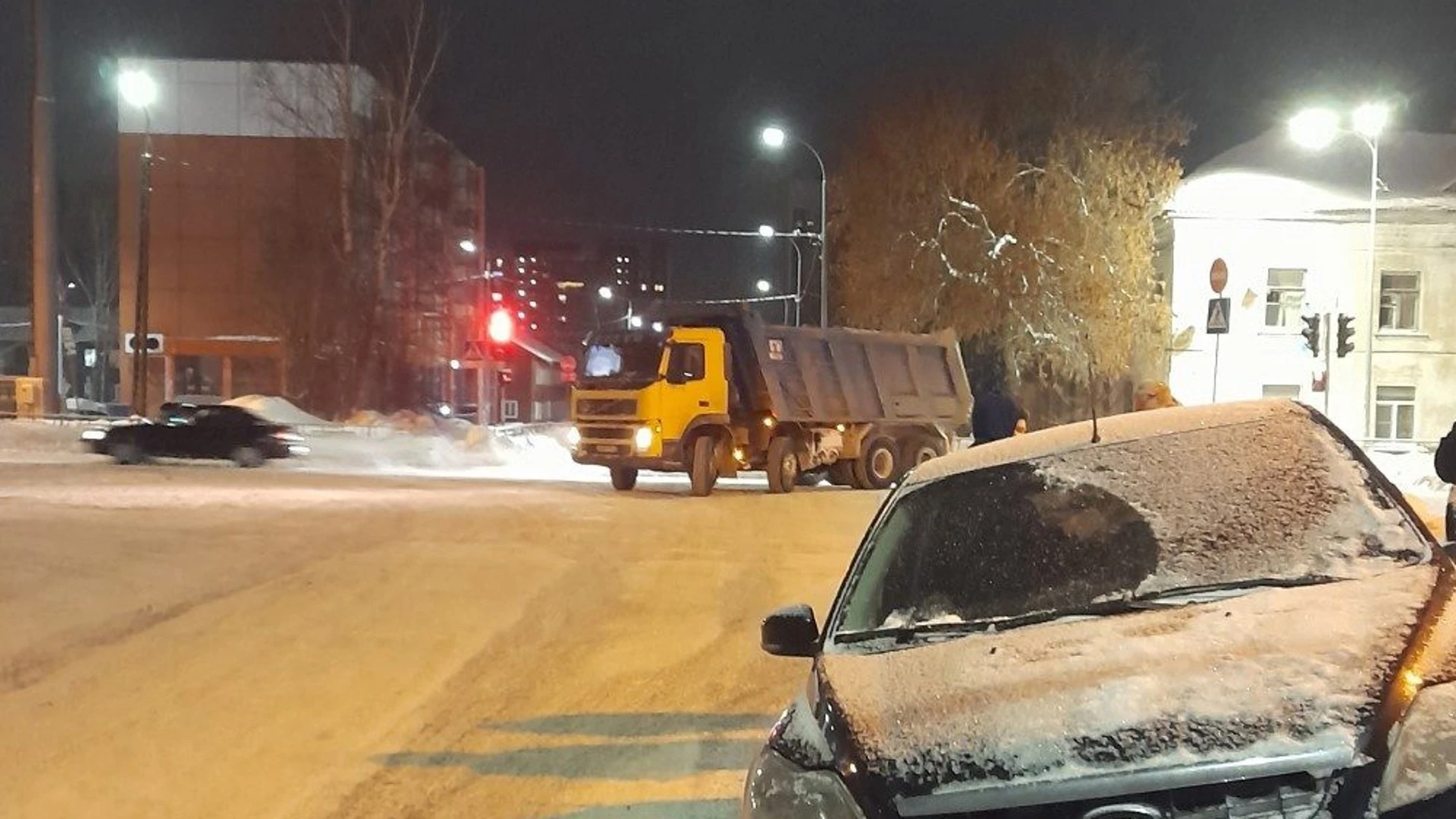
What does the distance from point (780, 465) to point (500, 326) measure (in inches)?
409

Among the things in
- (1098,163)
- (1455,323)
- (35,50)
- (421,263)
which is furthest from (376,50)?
(1455,323)

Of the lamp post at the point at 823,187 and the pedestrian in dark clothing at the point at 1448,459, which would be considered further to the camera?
the lamp post at the point at 823,187

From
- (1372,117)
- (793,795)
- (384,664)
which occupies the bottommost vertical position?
(384,664)

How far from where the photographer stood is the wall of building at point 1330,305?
129 feet

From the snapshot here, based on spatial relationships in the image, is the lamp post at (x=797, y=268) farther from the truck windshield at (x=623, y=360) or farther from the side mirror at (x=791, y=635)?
the side mirror at (x=791, y=635)

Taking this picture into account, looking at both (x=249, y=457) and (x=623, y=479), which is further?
(x=249, y=457)

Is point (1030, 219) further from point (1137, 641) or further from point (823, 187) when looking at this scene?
point (1137, 641)

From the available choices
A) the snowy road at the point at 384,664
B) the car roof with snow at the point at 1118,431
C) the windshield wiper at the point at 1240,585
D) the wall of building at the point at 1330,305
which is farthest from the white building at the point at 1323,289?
the windshield wiper at the point at 1240,585

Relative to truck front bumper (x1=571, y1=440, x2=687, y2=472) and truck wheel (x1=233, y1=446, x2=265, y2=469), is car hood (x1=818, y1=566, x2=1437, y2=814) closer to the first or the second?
truck front bumper (x1=571, y1=440, x2=687, y2=472)

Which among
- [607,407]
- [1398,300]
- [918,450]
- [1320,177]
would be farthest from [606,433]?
[1320,177]

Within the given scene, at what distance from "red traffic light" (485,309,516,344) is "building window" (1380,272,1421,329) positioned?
1041 inches

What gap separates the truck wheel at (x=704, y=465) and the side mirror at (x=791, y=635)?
18.0m

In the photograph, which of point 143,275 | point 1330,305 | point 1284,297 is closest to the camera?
point 143,275

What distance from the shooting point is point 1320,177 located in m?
41.5
